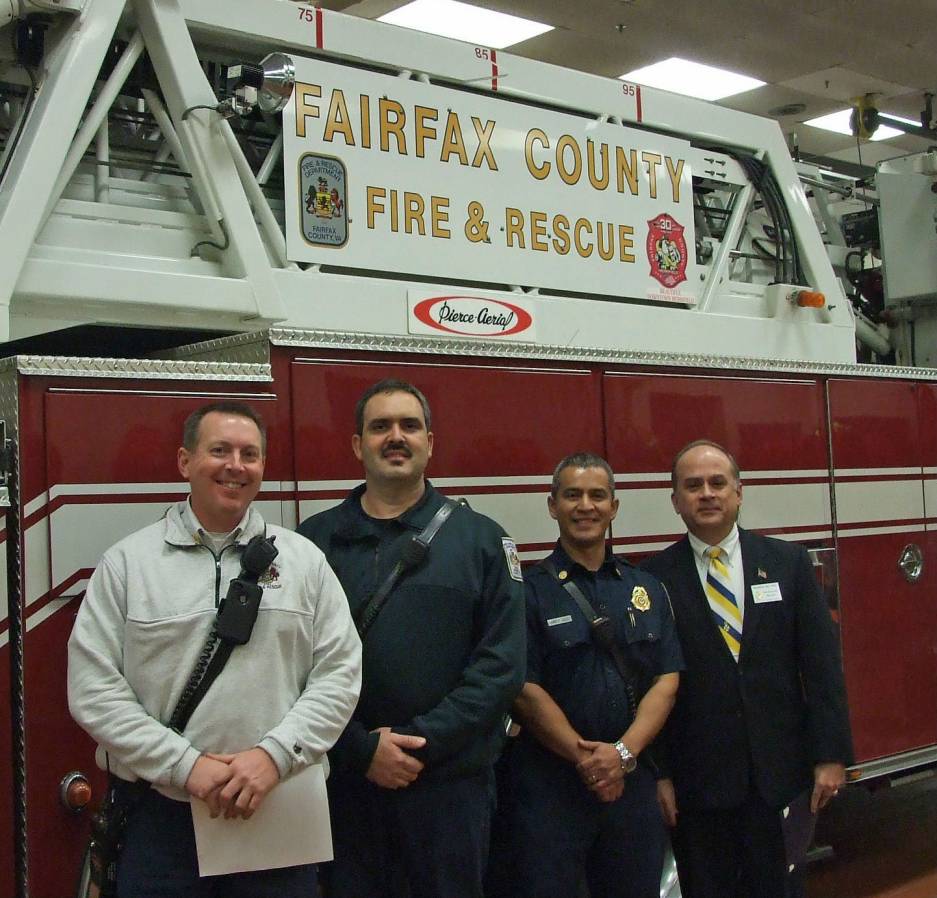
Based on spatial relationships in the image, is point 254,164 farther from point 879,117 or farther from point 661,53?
point 661,53

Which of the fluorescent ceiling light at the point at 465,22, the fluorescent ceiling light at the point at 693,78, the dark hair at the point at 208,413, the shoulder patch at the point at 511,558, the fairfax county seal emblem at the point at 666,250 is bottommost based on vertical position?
the shoulder patch at the point at 511,558

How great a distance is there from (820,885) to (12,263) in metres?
4.41

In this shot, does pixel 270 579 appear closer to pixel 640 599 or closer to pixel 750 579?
pixel 640 599

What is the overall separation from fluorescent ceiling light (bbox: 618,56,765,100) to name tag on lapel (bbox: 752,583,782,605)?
7726 millimetres

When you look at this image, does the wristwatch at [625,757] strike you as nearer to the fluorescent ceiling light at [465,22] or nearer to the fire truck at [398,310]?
the fire truck at [398,310]

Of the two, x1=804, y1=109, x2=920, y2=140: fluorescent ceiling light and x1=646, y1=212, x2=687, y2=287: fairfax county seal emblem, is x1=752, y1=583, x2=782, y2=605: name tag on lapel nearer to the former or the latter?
x1=646, y1=212, x2=687, y2=287: fairfax county seal emblem

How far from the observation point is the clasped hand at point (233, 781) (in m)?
2.85

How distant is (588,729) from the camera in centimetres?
382

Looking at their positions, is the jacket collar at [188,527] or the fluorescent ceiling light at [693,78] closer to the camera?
the jacket collar at [188,527]

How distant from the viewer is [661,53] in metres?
10.7

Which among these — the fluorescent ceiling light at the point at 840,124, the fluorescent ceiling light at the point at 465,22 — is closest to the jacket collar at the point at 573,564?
the fluorescent ceiling light at the point at 465,22

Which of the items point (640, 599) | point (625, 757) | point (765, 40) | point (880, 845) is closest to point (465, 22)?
point (765, 40)

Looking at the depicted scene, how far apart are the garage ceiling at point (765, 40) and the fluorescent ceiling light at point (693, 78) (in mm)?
148

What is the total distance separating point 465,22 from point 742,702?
7.09 metres
